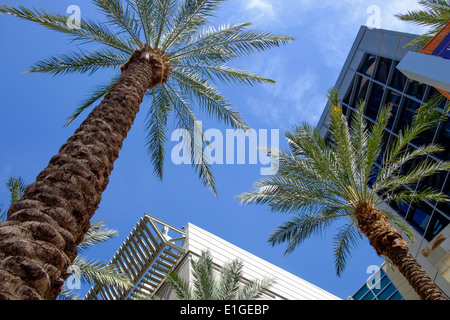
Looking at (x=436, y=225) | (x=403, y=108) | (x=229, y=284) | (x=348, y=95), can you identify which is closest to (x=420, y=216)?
(x=436, y=225)

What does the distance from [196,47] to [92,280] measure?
7.16 m

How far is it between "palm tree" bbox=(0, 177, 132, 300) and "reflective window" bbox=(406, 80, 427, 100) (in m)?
15.3

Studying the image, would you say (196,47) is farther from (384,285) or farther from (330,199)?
(384,285)

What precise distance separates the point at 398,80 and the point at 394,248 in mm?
12747

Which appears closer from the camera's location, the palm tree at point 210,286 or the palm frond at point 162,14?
the palm tree at point 210,286

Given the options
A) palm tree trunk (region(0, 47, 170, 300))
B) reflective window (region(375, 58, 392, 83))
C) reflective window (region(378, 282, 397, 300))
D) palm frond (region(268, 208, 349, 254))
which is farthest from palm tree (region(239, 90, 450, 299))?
reflective window (region(378, 282, 397, 300))

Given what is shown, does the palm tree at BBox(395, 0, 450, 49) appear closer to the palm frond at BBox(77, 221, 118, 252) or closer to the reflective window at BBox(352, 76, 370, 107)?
the reflective window at BBox(352, 76, 370, 107)

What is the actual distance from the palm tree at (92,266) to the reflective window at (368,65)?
16.9 metres

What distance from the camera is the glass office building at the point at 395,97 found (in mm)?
16875

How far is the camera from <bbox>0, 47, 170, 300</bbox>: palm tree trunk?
346 centimetres

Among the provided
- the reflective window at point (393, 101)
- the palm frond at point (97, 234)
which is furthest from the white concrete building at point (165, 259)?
the reflective window at point (393, 101)

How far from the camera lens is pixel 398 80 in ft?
65.7

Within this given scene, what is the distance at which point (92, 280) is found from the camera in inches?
388

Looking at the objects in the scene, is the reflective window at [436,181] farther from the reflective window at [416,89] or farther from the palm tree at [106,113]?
the palm tree at [106,113]
